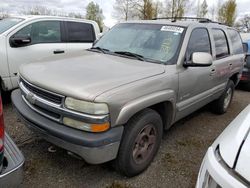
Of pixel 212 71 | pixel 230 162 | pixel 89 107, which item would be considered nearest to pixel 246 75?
pixel 212 71

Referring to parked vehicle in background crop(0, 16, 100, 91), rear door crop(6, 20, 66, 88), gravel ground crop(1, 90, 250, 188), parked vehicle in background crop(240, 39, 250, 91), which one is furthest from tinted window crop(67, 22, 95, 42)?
parked vehicle in background crop(240, 39, 250, 91)

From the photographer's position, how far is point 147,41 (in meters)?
3.42

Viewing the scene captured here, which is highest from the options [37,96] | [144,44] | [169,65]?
[144,44]

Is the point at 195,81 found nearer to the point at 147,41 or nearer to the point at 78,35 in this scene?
the point at 147,41

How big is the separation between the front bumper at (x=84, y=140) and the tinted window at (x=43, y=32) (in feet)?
10.0

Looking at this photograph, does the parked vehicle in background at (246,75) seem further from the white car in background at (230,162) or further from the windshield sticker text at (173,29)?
the white car in background at (230,162)

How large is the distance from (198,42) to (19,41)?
10.7 ft

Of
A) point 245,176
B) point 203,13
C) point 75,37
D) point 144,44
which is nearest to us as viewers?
point 245,176

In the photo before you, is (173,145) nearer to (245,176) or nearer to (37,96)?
(37,96)

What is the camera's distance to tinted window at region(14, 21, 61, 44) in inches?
196

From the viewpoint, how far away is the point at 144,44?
3404mm

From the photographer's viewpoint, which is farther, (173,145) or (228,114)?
(228,114)

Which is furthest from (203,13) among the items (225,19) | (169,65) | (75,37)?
(169,65)

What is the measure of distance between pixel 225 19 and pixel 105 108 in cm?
4103
